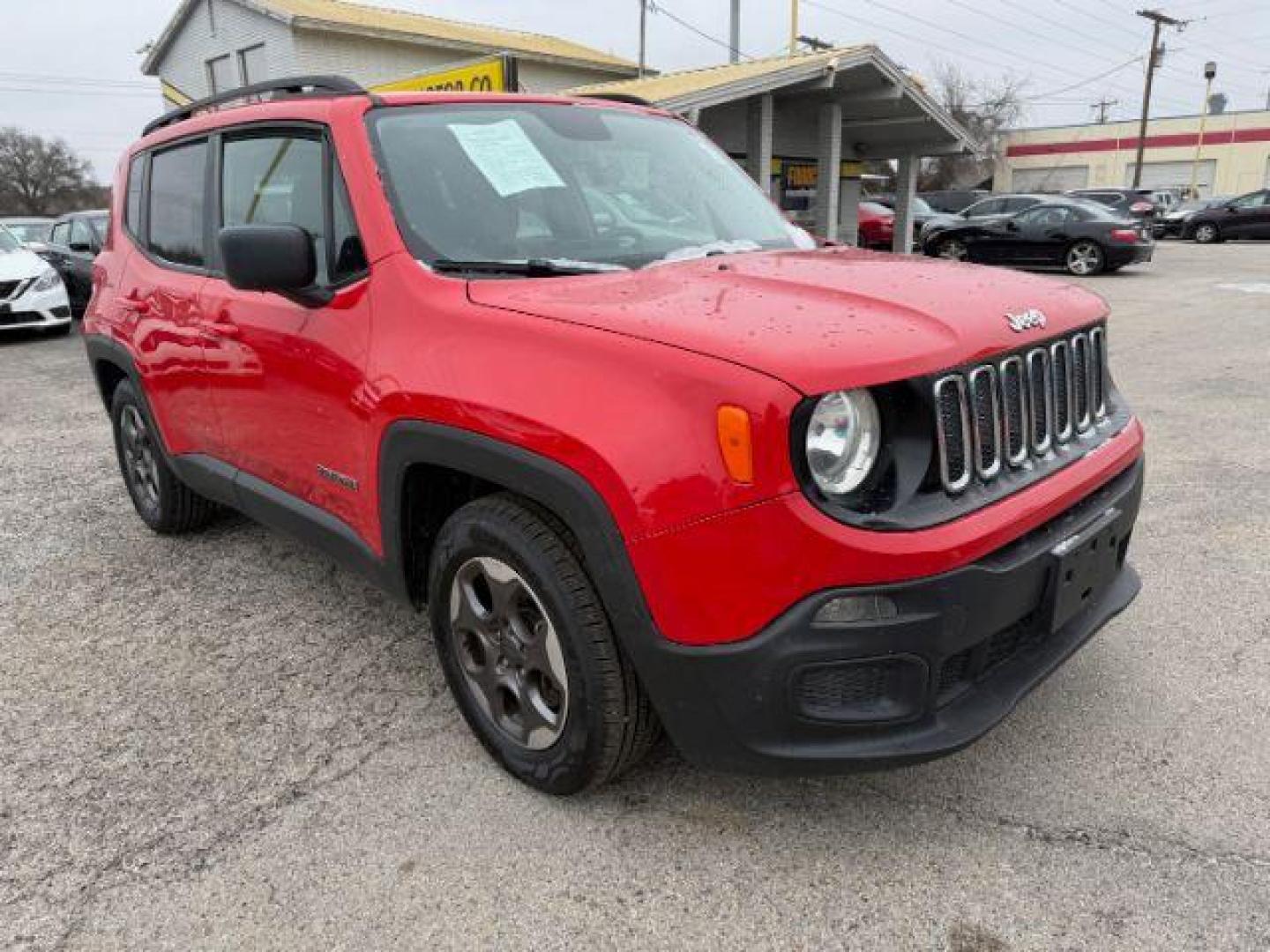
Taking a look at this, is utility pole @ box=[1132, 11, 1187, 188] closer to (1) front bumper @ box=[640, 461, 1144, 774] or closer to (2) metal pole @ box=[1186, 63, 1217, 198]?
(2) metal pole @ box=[1186, 63, 1217, 198]

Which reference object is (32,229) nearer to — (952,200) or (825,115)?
(825,115)

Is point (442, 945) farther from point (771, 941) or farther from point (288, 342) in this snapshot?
point (288, 342)

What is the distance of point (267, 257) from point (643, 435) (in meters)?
1.29

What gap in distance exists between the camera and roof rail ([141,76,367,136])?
10.1 feet

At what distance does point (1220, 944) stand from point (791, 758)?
0.96 meters

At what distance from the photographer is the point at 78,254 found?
43.1 ft

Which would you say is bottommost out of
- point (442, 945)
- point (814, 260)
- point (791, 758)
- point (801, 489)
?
point (442, 945)

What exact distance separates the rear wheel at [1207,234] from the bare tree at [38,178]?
172 feet

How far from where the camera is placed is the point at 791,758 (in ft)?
6.64

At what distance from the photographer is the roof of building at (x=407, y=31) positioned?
72.1 ft

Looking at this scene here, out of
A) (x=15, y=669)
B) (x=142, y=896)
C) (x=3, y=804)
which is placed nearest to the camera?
(x=142, y=896)

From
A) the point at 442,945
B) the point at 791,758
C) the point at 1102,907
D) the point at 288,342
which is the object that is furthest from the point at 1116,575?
the point at 288,342

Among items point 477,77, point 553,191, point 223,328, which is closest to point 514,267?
point 553,191

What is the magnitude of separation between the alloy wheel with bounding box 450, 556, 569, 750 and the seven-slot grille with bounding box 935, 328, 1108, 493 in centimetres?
100
